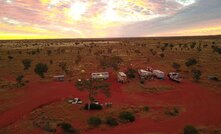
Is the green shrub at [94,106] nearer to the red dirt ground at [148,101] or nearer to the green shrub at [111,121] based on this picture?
the red dirt ground at [148,101]

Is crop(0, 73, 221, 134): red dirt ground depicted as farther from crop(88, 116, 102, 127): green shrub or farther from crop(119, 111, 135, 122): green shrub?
crop(88, 116, 102, 127): green shrub

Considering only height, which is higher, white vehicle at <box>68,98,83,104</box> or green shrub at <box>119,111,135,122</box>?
white vehicle at <box>68,98,83,104</box>

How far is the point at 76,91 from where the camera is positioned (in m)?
30.4

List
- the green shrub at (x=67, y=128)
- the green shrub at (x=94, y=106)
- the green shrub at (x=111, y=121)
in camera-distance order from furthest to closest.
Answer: the green shrub at (x=94, y=106), the green shrub at (x=111, y=121), the green shrub at (x=67, y=128)

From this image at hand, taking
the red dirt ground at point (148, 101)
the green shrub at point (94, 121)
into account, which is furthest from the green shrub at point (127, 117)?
the green shrub at point (94, 121)

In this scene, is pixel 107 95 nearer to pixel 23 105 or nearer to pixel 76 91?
pixel 76 91

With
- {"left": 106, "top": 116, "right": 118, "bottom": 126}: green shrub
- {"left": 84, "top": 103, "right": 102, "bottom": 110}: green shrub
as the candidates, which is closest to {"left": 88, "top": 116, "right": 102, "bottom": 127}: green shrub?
{"left": 106, "top": 116, "right": 118, "bottom": 126}: green shrub

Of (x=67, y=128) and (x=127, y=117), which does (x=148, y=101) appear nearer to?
(x=127, y=117)

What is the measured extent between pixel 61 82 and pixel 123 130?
650 inches

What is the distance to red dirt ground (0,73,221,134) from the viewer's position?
70.8ft

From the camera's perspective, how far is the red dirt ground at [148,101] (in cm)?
2159

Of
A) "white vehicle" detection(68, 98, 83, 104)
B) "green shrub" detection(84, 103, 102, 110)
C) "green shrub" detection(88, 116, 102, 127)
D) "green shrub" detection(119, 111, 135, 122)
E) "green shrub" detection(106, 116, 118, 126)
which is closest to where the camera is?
"green shrub" detection(88, 116, 102, 127)

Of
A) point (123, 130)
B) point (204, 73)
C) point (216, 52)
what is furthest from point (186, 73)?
point (216, 52)

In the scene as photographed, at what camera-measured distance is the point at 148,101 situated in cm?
2792
